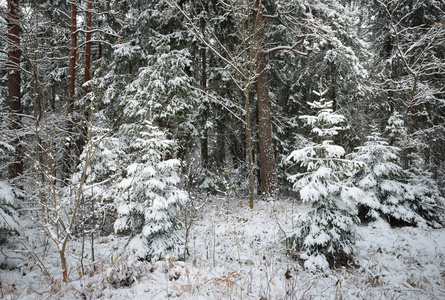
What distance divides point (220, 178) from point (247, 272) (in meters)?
7.48

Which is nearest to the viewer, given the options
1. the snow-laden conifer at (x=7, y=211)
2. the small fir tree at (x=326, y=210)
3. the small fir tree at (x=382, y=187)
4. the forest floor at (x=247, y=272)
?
the forest floor at (x=247, y=272)

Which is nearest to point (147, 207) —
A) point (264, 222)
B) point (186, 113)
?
point (264, 222)

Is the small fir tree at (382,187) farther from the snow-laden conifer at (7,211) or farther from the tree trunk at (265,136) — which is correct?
the snow-laden conifer at (7,211)

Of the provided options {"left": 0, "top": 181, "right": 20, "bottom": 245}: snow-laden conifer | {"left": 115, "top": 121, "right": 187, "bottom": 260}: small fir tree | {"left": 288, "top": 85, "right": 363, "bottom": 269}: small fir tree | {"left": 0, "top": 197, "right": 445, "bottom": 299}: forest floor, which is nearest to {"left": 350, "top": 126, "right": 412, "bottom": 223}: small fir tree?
{"left": 0, "top": 197, "right": 445, "bottom": 299}: forest floor

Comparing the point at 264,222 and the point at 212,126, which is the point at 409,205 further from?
the point at 212,126

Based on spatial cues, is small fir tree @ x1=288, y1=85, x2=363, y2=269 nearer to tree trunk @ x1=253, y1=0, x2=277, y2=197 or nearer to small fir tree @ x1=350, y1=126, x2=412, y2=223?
small fir tree @ x1=350, y1=126, x2=412, y2=223

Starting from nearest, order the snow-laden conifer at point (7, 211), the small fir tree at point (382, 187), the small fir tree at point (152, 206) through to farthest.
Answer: the snow-laden conifer at point (7, 211) < the small fir tree at point (152, 206) < the small fir tree at point (382, 187)

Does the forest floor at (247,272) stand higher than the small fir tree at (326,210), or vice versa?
the small fir tree at (326,210)

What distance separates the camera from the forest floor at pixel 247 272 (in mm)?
3195

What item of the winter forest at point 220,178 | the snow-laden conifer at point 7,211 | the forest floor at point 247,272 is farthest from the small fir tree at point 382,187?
the snow-laden conifer at point 7,211

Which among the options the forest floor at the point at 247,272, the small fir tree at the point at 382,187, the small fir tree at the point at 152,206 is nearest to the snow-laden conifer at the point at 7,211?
the forest floor at the point at 247,272

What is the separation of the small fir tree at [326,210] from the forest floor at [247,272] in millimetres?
320

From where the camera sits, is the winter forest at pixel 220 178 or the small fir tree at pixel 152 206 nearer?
the winter forest at pixel 220 178

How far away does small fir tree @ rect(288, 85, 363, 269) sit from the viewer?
446cm
